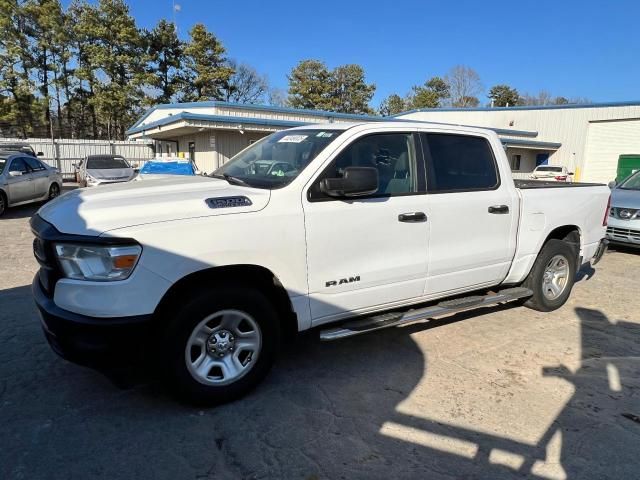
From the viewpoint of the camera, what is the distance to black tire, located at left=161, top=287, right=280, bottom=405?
2939 millimetres

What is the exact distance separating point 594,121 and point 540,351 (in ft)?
109

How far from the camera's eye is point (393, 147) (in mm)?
3973

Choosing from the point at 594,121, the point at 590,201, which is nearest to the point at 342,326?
the point at 590,201

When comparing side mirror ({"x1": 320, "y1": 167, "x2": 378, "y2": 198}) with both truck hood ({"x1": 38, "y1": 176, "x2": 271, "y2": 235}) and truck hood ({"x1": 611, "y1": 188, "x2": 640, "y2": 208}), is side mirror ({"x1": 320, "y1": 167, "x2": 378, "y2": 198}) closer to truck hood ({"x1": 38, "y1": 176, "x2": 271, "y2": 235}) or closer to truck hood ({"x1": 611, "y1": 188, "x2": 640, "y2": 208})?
truck hood ({"x1": 38, "y1": 176, "x2": 271, "y2": 235})

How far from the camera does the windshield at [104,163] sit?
55.1 ft

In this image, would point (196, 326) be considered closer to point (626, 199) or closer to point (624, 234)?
point (624, 234)

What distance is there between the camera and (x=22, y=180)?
12.9 metres

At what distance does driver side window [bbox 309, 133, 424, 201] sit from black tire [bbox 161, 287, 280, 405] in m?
1.17

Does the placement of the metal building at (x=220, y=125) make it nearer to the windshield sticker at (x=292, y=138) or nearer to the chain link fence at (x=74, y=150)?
the chain link fence at (x=74, y=150)

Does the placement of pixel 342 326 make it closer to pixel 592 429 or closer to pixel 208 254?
pixel 208 254

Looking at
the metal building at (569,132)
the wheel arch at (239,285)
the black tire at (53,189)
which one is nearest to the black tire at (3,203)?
the black tire at (53,189)

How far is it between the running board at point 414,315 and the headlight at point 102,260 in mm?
1496

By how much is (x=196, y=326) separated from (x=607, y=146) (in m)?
35.6

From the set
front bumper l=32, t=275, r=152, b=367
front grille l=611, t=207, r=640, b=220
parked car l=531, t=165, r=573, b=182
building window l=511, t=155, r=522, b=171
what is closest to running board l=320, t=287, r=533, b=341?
front bumper l=32, t=275, r=152, b=367
